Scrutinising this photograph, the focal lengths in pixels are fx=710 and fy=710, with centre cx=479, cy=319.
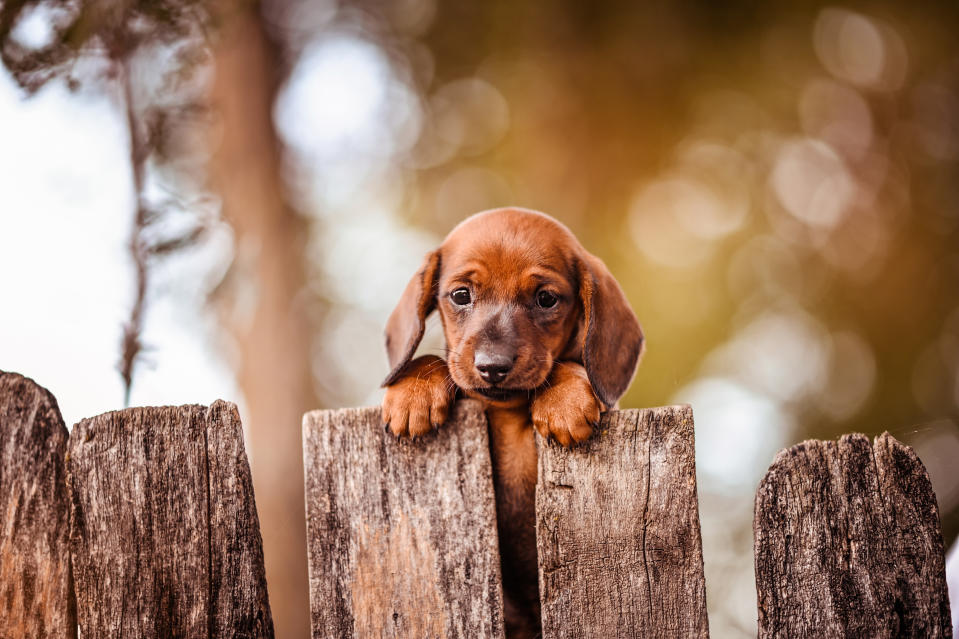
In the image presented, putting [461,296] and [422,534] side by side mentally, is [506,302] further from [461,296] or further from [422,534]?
[422,534]

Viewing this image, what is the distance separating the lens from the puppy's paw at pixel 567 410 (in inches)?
92.7

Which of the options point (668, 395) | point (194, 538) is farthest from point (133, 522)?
point (668, 395)

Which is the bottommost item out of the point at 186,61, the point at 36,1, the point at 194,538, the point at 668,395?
the point at 194,538

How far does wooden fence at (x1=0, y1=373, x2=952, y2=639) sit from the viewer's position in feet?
6.97

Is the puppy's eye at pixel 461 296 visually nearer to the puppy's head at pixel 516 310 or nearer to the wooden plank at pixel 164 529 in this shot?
the puppy's head at pixel 516 310

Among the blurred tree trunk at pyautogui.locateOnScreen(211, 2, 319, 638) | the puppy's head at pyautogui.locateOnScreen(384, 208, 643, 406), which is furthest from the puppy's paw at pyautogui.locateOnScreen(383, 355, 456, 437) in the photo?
the blurred tree trunk at pyautogui.locateOnScreen(211, 2, 319, 638)

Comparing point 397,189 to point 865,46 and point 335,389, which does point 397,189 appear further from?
point 865,46

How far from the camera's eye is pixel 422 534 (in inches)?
90.4

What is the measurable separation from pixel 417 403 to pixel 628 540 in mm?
816

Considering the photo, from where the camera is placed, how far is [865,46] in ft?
22.6

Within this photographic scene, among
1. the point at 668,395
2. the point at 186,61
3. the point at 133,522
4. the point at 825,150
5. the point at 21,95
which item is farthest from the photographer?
the point at 825,150

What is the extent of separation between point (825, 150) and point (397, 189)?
4.25 m

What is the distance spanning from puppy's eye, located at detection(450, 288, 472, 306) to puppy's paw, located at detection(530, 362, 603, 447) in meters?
0.61

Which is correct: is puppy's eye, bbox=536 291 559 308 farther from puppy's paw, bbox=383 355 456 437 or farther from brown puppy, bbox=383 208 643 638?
puppy's paw, bbox=383 355 456 437
